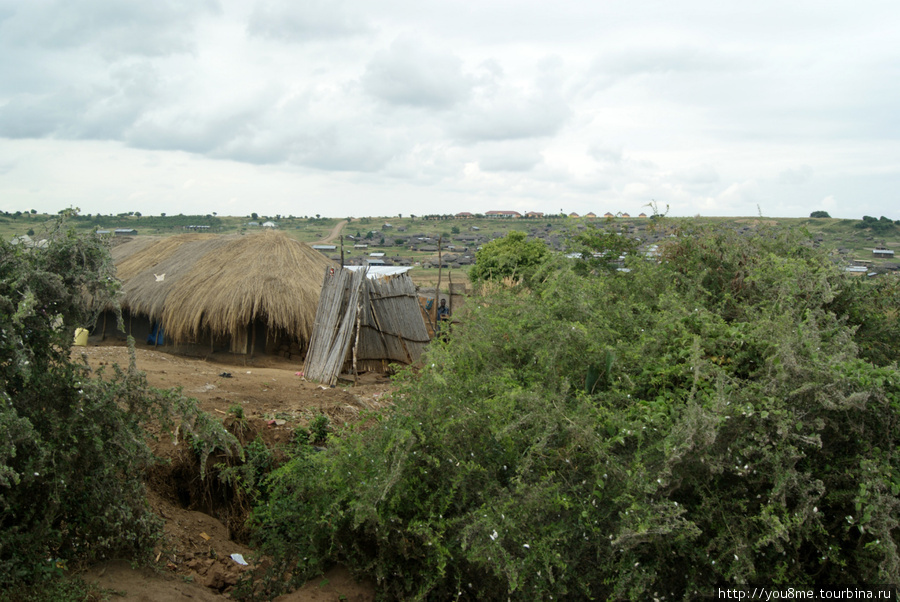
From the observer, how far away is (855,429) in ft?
10.4

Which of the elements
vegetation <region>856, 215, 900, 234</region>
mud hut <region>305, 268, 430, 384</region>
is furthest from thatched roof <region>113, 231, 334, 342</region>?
vegetation <region>856, 215, 900, 234</region>

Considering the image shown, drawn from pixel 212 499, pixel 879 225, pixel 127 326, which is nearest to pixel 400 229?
pixel 127 326

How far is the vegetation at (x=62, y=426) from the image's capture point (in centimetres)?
283

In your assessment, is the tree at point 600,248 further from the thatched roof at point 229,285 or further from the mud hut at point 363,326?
the thatched roof at point 229,285

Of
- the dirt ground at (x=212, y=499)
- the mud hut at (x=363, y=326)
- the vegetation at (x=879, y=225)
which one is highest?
the vegetation at (x=879, y=225)

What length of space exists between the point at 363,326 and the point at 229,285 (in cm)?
325

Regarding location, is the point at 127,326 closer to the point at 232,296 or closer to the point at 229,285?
the point at 229,285

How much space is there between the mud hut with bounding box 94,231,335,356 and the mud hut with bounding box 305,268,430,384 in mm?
1928

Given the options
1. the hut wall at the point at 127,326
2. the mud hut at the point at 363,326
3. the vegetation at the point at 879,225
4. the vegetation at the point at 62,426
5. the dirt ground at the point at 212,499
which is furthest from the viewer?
the vegetation at the point at 879,225

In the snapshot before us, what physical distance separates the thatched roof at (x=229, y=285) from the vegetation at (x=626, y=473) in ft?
23.7

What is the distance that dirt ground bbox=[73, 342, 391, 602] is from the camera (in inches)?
129

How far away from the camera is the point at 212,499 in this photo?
16.3 ft

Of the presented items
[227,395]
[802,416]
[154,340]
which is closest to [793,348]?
[802,416]

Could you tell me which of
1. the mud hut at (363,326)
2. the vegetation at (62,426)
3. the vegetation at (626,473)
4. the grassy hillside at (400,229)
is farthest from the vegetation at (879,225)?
the vegetation at (62,426)
